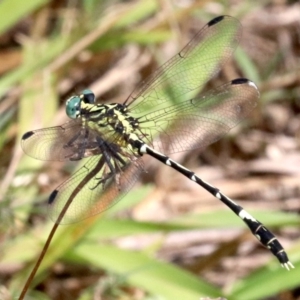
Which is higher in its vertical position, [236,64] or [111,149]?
[236,64]

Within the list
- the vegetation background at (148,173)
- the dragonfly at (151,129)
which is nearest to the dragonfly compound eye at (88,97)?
the dragonfly at (151,129)

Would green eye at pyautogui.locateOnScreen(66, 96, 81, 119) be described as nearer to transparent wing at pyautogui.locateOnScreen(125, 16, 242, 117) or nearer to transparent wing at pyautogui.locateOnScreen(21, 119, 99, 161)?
transparent wing at pyautogui.locateOnScreen(21, 119, 99, 161)

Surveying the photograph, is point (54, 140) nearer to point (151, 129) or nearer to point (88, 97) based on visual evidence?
point (88, 97)

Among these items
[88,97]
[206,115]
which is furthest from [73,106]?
[206,115]

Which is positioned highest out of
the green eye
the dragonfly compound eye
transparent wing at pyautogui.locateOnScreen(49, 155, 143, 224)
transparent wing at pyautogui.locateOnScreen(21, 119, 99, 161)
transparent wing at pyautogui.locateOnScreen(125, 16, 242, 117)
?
transparent wing at pyautogui.locateOnScreen(125, 16, 242, 117)

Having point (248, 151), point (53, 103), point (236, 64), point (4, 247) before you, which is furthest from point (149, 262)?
point (236, 64)

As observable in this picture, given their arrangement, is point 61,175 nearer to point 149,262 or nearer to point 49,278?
point 49,278

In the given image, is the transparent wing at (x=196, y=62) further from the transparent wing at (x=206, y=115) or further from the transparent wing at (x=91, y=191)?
the transparent wing at (x=91, y=191)

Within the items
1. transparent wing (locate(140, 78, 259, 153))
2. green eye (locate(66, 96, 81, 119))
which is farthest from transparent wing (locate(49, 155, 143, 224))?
transparent wing (locate(140, 78, 259, 153))
